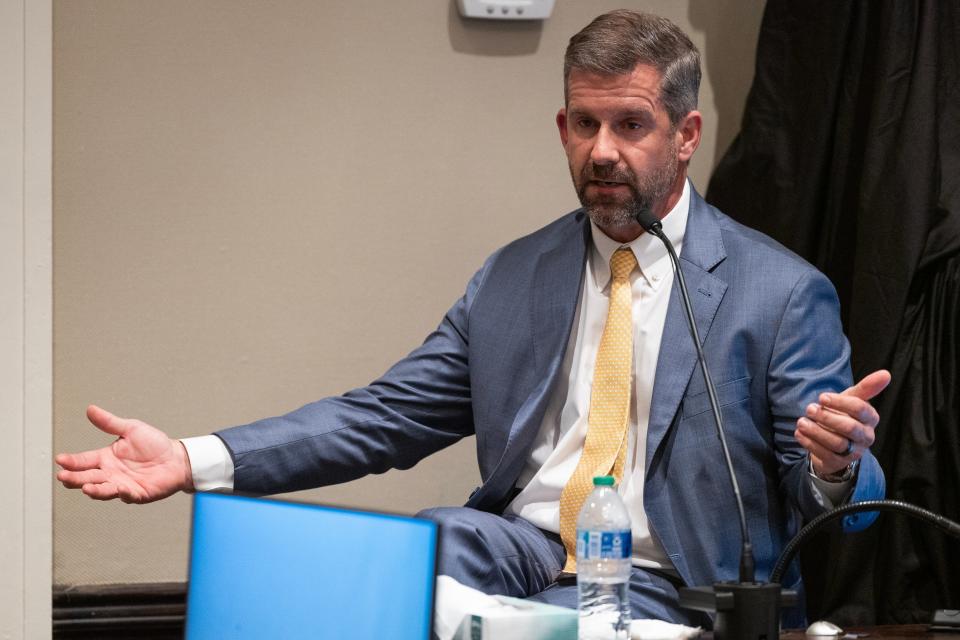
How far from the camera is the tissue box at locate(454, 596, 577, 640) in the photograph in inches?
43.1

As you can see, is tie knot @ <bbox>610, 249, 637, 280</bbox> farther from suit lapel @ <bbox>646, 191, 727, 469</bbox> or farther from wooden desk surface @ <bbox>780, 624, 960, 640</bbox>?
wooden desk surface @ <bbox>780, 624, 960, 640</bbox>

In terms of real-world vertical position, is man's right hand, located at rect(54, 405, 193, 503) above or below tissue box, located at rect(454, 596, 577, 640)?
above

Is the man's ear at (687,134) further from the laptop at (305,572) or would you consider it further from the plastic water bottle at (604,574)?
the laptop at (305,572)

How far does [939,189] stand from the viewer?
214 cm

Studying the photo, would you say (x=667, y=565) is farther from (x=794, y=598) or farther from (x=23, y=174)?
(x=23, y=174)

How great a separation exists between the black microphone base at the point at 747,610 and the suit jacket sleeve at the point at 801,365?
1.47ft

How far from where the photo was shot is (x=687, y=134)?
1.88 meters

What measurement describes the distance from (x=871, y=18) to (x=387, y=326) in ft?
3.68

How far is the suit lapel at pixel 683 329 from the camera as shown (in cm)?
172

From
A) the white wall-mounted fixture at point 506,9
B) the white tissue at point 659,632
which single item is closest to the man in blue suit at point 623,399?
the white tissue at point 659,632

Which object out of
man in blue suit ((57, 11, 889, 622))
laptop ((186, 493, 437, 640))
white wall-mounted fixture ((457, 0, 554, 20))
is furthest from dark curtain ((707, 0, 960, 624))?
laptop ((186, 493, 437, 640))

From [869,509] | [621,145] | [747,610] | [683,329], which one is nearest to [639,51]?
[621,145]

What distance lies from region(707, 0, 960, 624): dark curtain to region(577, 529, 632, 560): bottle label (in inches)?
39.6

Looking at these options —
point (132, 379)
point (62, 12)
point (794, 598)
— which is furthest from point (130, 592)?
point (794, 598)
